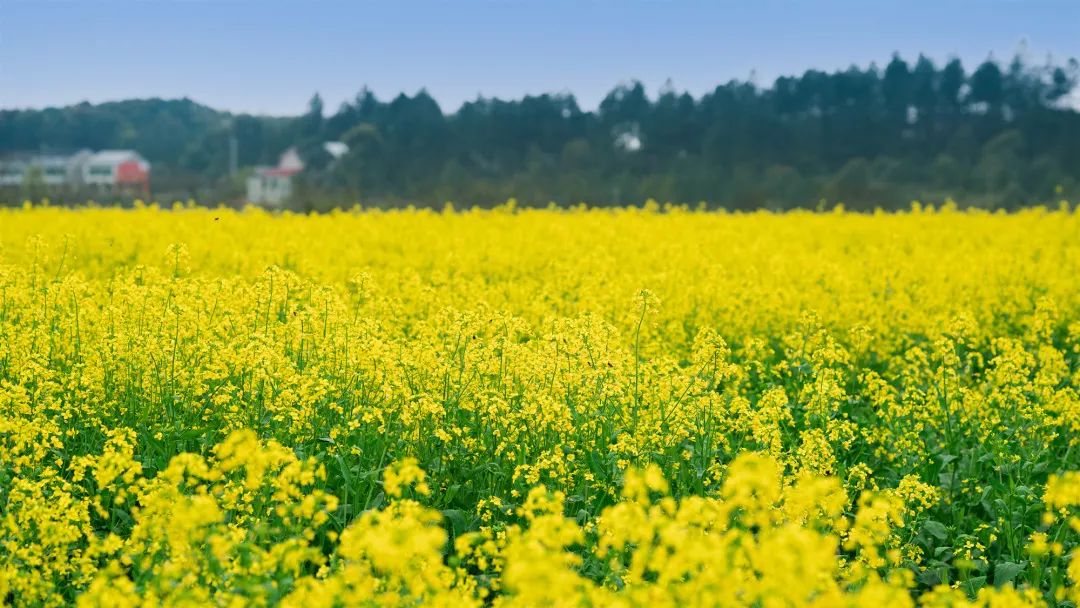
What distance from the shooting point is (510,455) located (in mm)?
5383

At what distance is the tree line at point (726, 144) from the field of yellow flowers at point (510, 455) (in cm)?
2515

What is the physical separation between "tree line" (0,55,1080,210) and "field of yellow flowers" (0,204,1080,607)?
82.5ft

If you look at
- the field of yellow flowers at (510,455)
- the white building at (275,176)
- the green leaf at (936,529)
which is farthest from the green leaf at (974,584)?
the white building at (275,176)

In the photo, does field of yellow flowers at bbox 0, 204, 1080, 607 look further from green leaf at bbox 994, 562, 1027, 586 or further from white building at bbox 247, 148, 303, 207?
white building at bbox 247, 148, 303, 207

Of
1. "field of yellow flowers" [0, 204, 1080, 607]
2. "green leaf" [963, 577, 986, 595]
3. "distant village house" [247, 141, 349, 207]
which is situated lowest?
"green leaf" [963, 577, 986, 595]

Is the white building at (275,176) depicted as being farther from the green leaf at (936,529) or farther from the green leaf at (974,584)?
the green leaf at (974,584)

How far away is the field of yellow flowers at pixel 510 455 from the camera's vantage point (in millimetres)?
2973

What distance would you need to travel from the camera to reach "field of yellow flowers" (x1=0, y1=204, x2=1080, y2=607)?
297 cm

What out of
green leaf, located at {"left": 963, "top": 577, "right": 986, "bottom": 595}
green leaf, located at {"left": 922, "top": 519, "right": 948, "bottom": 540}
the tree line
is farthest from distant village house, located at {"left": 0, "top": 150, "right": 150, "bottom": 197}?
green leaf, located at {"left": 963, "top": 577, "right": 986, "bottom": 595}

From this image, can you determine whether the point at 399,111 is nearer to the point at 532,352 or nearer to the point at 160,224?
the point at 160,224

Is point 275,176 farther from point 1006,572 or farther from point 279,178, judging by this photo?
point 1006,572

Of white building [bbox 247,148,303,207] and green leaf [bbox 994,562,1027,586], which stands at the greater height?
white building [bbox 247,148,303,207]

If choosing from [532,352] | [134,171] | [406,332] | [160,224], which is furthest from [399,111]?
[532,352]

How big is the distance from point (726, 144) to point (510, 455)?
3821cm
